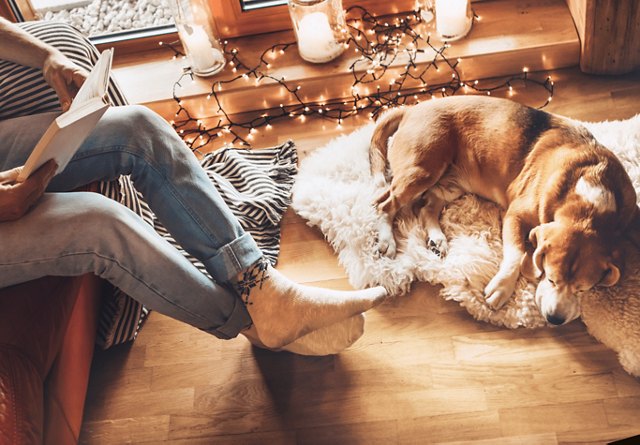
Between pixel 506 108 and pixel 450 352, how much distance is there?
749 millimetres

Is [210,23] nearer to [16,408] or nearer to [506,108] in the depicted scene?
[506,108]

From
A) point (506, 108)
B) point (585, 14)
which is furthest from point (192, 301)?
point (585, 14)

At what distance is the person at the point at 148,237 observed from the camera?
1355 mm

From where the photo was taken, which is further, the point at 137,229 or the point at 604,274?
the point at 604,274

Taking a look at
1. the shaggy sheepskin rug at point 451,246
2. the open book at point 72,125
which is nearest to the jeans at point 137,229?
the open book at point 72,125

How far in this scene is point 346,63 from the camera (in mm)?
2395

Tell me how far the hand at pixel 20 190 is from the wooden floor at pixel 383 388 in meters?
0.64

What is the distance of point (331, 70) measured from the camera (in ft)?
7.80

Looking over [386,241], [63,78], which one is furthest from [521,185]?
[63,78]

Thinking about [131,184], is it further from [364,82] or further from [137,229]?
[364,82]

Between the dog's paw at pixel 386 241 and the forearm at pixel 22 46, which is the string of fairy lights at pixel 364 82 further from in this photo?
the forearm at pixel 22 46

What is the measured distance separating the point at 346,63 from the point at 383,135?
47cm

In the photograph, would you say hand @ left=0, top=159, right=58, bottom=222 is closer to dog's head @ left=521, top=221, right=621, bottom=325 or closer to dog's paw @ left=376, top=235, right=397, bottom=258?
dog's paw @ left=376, top=235, right=397, bottom=258

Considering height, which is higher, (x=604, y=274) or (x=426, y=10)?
(x=426, y=10)
